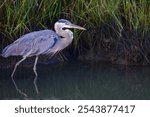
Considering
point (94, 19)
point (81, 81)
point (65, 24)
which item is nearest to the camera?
point (81, 81)

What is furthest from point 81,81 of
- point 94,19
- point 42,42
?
point 94,19

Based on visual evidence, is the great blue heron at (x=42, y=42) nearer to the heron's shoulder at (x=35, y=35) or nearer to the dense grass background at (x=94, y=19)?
the heron's shoulder at (x=35, y=35)

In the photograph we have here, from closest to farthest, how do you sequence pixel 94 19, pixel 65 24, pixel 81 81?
1. pixel 81 81
2. pixel 65 24
3. pixel 94 19

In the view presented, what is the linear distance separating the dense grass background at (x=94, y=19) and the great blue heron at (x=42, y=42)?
0.57 ft

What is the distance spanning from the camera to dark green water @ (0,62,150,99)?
7.11 meters

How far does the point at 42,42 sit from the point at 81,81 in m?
0.72

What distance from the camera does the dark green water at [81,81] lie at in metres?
7.11

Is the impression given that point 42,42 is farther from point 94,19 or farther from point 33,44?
point 94,19

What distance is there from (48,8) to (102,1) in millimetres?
693

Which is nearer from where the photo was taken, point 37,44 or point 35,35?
point 35,35

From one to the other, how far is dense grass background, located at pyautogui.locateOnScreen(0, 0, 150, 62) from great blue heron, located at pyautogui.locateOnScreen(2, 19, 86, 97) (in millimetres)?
174

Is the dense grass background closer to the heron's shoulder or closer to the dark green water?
the heron's shoulder

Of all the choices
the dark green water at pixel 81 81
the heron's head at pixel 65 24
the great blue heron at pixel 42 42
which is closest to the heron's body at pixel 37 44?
the great blue heron at pixel 42 42

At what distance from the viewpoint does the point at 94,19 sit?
310 inches
